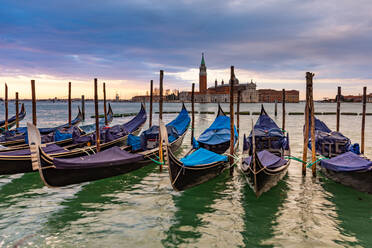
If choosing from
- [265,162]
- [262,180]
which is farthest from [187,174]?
[265,162]

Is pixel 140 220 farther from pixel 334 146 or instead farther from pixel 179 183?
pixel 334 146

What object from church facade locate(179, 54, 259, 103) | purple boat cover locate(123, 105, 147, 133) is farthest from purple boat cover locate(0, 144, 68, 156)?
church facade locate(179, 54, 259, 103)

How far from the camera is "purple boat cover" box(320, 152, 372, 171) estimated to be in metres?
6.07

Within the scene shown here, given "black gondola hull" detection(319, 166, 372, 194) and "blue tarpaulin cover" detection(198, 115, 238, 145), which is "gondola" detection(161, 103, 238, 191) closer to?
"blue tarpaulin cover" detection(198, 115, 238, 145)

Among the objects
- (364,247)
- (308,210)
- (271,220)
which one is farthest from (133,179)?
(364,247)

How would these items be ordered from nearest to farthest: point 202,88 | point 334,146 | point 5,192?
point 5,192
point 334,146
point 202,88

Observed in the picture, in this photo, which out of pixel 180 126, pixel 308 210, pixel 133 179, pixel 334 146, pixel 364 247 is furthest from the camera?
pixel 180 126

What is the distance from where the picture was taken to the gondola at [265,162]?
5.93 meters

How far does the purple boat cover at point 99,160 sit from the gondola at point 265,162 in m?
3.13

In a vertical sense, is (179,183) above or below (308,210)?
above

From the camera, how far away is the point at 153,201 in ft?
20.7

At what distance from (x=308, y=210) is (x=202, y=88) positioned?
12828 centimetres

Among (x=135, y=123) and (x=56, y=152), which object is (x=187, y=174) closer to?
(x=56, y=152)

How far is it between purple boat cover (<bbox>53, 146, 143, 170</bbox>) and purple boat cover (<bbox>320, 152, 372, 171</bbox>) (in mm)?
4983
